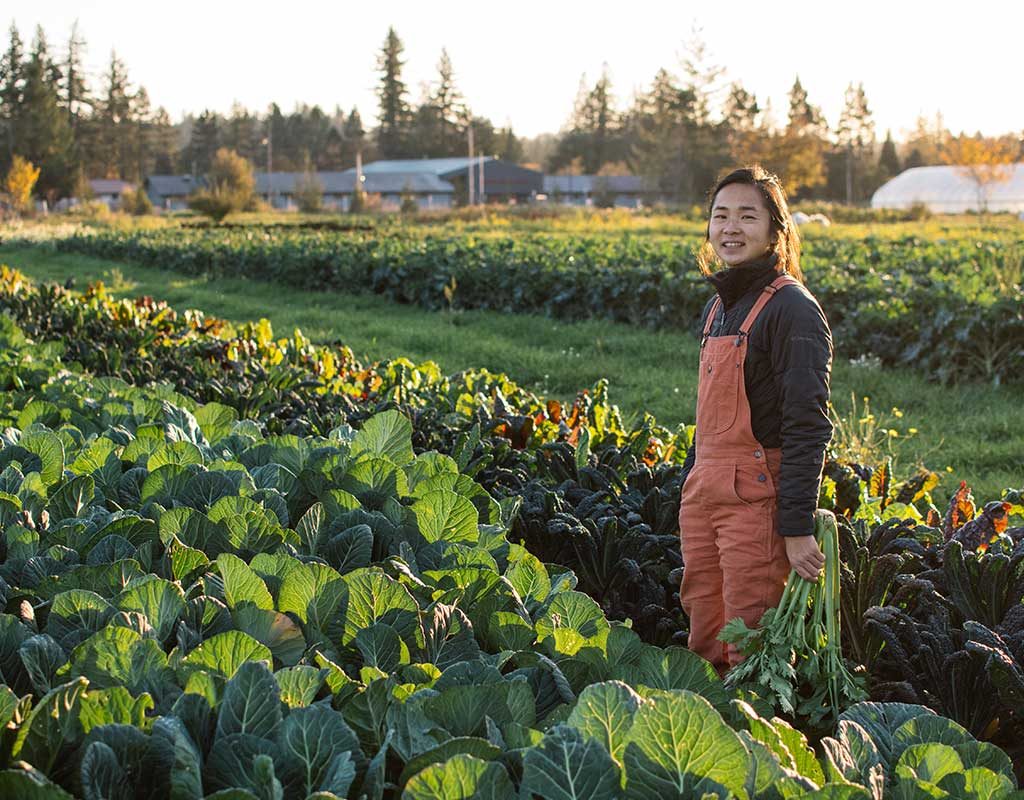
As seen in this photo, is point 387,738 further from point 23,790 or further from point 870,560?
point 870,560

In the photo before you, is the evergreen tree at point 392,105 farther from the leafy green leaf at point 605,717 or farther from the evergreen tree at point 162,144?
the leafy green leaf at point 605,717

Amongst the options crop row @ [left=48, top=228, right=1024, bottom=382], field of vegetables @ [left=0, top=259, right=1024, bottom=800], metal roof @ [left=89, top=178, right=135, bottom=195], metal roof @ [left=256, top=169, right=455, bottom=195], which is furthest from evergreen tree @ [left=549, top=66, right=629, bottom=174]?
field of vegetables @ [left=0, top=259, right=1024, bottom=800]

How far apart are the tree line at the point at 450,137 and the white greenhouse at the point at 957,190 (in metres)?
1.45

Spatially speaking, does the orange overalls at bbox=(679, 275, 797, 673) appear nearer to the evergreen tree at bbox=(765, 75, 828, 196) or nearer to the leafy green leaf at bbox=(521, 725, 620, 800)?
the leafy green leaf at bbox=(521, 725, 620, 800)

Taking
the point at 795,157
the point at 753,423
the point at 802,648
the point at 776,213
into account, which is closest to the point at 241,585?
the point at 802,648

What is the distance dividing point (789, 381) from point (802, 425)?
12 centimetres

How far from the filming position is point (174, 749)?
1.39m

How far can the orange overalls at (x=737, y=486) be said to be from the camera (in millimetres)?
2801

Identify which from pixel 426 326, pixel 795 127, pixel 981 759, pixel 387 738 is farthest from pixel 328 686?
pixel 795 127

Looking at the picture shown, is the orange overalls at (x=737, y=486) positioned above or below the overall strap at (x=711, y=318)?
below

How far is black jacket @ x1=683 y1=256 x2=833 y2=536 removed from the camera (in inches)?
105

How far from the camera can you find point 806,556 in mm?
2609

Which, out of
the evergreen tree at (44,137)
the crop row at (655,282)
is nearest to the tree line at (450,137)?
the evergreen tree at (44,137)

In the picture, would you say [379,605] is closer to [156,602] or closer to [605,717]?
[156,602]
